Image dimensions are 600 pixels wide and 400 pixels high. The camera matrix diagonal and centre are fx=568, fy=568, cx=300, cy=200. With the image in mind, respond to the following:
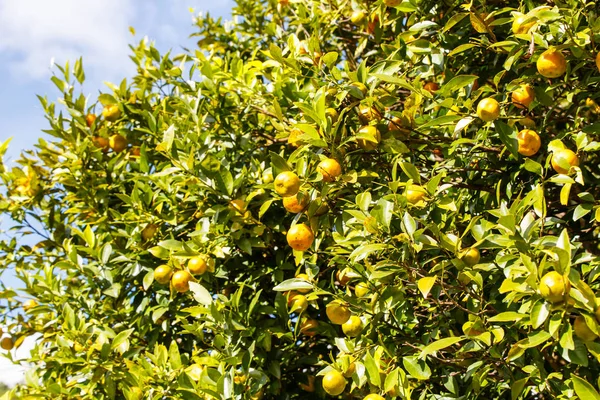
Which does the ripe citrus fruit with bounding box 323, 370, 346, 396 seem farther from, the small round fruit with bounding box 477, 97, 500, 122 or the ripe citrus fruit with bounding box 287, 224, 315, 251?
the small round fruit with bounding box 477, 97, 500, 122

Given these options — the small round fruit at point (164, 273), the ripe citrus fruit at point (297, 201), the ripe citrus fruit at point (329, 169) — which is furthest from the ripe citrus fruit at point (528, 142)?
the small round fruit at point (164, 273)

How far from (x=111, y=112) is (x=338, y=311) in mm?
1696

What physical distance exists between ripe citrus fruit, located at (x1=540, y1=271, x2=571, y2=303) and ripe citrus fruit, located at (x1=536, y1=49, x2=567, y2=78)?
692 millimetres

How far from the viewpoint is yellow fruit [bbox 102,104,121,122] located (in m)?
2.87

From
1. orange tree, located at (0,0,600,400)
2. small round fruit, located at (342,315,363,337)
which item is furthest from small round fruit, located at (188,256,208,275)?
small round fruit, located at (342,315,363,337)

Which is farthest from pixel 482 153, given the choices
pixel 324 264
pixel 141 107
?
pixel 141 107

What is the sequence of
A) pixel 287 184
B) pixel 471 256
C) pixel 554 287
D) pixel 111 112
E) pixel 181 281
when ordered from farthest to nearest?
pixel 111 112, pixel 181 281, pixel 287 184, pixel 471 256, pixel 554 287

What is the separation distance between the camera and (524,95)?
6.05 feet

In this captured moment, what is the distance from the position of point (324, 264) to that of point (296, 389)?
540mm

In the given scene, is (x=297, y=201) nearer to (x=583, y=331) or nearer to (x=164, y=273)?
(x=164, y=273)

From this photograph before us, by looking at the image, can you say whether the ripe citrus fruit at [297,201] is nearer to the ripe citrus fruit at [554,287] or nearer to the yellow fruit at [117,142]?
the ripe citrus fruit at [554,287]

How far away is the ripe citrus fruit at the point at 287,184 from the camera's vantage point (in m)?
1.73

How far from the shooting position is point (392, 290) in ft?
5.64

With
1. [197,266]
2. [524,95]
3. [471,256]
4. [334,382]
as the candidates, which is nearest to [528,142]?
[524,95]
